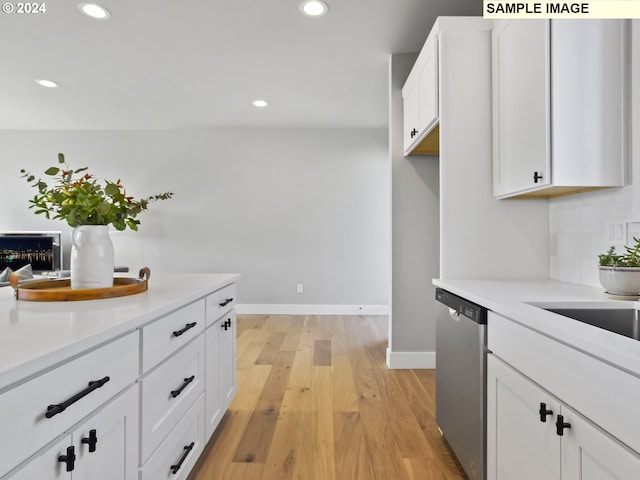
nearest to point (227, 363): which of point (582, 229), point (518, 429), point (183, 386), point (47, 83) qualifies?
point (183, 386)

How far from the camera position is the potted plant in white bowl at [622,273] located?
1285mm

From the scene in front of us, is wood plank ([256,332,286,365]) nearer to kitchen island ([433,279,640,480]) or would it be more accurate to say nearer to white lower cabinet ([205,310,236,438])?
white lower cabinet ([205,310,236,438])

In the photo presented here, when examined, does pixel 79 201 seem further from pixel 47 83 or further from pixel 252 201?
pixel 252 201

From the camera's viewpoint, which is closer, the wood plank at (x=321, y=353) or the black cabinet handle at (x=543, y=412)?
the black cabinet handle at (x=543, y=412)

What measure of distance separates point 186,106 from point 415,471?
4131 mm

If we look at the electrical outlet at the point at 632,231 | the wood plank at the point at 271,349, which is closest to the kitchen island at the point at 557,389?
the electrical outlet at the point at 632,231

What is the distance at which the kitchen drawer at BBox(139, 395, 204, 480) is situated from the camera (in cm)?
119

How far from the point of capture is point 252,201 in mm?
5098

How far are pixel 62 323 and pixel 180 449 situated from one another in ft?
2.51

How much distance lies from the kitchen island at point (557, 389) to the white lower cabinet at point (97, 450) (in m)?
1.13

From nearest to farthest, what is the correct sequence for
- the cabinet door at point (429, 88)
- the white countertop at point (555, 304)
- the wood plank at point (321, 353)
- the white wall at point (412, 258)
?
the white countertop at point (555, 304) < the cabinet door at point (429, 88) < the white wall at point (412, 258) < the wood plank at point (321, 353)

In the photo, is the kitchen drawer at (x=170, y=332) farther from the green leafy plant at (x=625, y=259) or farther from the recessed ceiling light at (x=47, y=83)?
the recessed ceiling light at (x=47, y=83)

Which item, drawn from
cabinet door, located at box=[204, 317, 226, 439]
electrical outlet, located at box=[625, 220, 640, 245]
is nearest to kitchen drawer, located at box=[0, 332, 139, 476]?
cabinet door, located at box=[204, 317, 226, 439]

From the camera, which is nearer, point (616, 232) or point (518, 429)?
point (518, 429)
